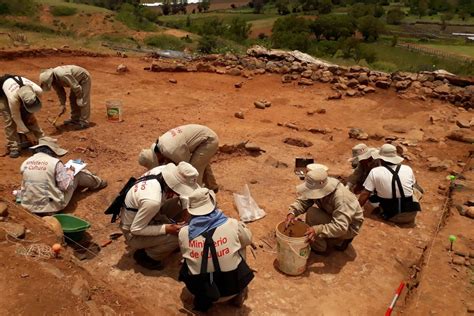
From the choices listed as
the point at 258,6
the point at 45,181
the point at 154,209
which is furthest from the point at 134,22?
the point at 258,6

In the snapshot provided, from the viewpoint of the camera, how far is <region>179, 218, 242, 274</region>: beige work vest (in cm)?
368

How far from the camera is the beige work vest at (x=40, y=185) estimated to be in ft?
17.1

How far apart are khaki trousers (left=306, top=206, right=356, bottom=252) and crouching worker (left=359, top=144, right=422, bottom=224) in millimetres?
Answer: 802

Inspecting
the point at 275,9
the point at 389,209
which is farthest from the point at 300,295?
the point at 275,9

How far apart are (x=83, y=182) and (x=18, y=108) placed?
195 centimetres

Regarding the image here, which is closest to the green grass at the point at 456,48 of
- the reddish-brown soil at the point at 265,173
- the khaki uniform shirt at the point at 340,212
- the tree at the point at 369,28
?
the tree at the point at 369,28

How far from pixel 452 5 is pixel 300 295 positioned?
87.4 meters

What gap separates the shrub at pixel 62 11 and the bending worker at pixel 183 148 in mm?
34776

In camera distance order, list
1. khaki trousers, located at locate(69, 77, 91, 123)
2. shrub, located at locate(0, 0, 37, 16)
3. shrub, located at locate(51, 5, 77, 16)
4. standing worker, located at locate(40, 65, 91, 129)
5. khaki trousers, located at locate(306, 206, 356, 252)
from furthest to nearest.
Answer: shrub, located at locate(51, 5, 77, 16) < shrub, located at locate(0, 0, 37, 16) < khaki trousers, located at locate(69, 77, 91, 123) < standing worker, located at locate(40, 65, 91, 129) < khaki trousers, located at locate(306, 206, 356, 252)

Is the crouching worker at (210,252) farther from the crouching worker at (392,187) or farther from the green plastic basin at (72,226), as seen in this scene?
the crouching worker at (392,187)

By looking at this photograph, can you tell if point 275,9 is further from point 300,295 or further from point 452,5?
point 300,295

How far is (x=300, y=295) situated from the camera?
4422mm

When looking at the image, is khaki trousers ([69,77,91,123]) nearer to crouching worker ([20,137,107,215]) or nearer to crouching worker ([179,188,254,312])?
crouching worker ([20,137,107,215])

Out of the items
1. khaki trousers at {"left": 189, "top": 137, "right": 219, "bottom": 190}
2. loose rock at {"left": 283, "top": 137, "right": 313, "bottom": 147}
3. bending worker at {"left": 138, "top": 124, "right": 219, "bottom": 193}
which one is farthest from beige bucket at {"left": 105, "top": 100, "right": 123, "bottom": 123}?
khaki trousers at {"left": 189, "top": 137, "right": 219, "bottom": 190}
